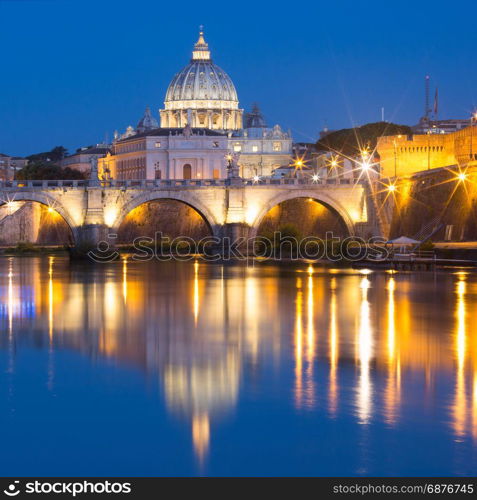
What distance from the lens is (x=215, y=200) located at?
6041 centimetres

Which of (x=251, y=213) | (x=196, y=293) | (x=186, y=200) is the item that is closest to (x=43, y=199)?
(x=186, y=200)

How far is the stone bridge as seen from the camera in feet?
190

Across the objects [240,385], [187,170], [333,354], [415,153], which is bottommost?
[240,385]

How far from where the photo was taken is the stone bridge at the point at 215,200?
190 ft

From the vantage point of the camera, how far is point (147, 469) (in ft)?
38.7

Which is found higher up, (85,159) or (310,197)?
(85,159)

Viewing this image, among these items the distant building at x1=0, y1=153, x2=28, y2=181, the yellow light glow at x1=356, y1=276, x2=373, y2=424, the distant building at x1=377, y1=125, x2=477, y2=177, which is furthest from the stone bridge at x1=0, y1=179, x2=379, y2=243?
the distant building at x1=0, y1=153, x2=28, y2=181

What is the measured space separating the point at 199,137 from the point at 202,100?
30.4 metres

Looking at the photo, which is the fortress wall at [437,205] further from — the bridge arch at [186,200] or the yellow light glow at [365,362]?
the yellow light glow at [365,362]

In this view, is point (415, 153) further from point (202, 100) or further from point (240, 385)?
point (202, 100)

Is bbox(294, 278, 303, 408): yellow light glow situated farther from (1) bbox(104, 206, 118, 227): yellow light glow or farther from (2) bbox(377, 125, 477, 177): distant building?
(2) bbox(377, 125, 477, 177): distant building

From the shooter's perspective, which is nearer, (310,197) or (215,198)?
(215,198)

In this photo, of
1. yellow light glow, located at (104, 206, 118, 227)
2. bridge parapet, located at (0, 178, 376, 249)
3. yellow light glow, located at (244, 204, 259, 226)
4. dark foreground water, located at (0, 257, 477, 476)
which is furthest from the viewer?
yellow light glow, located at (244, 204, 259, 226)

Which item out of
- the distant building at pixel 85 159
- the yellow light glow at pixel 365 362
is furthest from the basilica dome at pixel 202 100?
the yellow light glow at pixel 365 362
